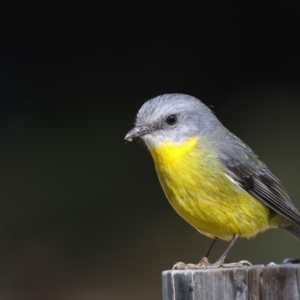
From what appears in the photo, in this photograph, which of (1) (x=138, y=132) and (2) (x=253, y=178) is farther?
(2) (x=253, y=178)

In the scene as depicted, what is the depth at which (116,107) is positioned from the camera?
396 inches

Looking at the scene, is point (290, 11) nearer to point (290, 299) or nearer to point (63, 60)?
point (63, 60)

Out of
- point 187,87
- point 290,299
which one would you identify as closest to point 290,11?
point 187,87

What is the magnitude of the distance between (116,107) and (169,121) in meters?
4.80

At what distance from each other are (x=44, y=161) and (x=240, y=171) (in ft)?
16.0

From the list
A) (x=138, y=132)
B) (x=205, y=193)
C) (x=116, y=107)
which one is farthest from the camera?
(x=116, y=107)

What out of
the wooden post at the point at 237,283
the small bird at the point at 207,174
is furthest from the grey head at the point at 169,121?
the wooden post at the point at 237,283

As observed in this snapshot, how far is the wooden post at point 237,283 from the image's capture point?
351 cm

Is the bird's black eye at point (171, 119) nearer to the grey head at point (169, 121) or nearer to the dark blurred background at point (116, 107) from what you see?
the grey head at point (169, 121)

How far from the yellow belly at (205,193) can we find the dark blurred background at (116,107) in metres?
→ 4.19

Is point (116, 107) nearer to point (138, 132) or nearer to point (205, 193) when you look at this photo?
point (138, 132)

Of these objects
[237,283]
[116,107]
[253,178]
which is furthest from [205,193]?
[116,107]

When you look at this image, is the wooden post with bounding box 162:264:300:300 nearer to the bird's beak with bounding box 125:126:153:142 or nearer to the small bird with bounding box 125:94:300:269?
the small bird with bounding box 125:94:300:269

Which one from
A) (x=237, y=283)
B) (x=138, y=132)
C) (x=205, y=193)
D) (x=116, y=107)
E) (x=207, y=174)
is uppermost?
(x=116, y=107)
